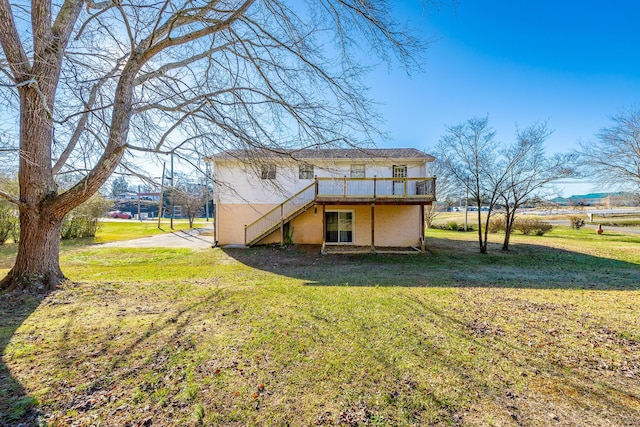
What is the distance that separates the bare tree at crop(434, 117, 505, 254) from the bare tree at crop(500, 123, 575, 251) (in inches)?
16.3

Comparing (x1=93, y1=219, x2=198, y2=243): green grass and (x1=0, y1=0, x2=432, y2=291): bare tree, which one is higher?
(x1=0, y1=0, x2=432, y2=291): bare tree

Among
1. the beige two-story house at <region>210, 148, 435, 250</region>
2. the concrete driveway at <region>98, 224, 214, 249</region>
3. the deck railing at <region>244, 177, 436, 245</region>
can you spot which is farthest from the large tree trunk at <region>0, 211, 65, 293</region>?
the concrete driveway at <region>98, 224, 214, 249</region>

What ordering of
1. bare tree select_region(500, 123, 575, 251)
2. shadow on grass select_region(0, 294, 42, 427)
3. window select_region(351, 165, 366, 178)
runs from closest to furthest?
shadow on grass select_region(0, 294, 42, 427), bare tree select_region(500, 123, 575, 251), window select_region(351, 165, 366, 178)

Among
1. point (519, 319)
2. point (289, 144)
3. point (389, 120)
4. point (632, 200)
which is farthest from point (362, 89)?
point (632, 200)

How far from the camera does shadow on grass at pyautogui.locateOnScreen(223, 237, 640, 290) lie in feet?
23.9

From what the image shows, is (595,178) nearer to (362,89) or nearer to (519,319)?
(519,319)

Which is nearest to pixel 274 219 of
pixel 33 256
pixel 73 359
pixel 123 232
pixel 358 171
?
pixel 358 171

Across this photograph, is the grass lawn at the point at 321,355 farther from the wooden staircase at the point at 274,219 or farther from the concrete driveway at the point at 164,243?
the concrete driveway at the point at 164,243

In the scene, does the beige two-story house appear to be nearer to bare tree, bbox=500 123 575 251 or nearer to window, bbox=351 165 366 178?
window, bbox=351 165 366 178

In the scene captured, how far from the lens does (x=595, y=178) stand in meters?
16.4

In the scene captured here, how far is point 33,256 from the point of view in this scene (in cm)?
524

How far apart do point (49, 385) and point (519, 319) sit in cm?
620

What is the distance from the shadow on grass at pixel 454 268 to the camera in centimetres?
729

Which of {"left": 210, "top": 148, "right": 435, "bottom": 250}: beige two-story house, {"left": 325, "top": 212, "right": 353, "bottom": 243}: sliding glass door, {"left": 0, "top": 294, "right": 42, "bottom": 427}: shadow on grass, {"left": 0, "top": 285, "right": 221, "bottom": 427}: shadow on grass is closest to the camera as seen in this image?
{"left": 0, "top": 294, "right": 42, "bottom": 427}: shadow on grass
